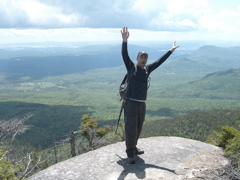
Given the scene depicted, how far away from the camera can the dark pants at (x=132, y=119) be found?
8.27 metres

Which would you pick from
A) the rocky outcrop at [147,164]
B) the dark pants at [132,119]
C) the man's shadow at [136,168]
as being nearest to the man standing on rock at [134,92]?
the dark pants at [132,119]

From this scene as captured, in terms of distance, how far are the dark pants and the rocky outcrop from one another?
768mm

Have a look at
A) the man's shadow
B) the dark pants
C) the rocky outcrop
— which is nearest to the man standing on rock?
the dark pants

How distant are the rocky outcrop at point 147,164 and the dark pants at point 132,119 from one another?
0.77 m

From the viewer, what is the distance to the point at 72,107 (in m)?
152

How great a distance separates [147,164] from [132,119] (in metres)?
1.79

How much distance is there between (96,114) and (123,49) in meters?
132

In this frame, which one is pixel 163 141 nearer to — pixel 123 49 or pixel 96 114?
pixel 123 49

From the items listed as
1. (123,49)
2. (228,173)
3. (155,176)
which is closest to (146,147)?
(155,176)

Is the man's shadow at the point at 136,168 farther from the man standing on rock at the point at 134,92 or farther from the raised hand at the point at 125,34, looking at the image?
the raised hand at the point at 125,34

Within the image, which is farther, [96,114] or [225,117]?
[96,114]

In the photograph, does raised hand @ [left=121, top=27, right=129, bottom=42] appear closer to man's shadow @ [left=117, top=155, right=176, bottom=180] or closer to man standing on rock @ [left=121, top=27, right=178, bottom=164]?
man standing on rock @ [left=121, top=27, right=178, bottom=164]

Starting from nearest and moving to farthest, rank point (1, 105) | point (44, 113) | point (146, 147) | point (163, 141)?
point (146, 147), point (163, 141), point (44, 113), point (1, 105)

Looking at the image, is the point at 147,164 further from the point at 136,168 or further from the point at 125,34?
the point at 125,34
